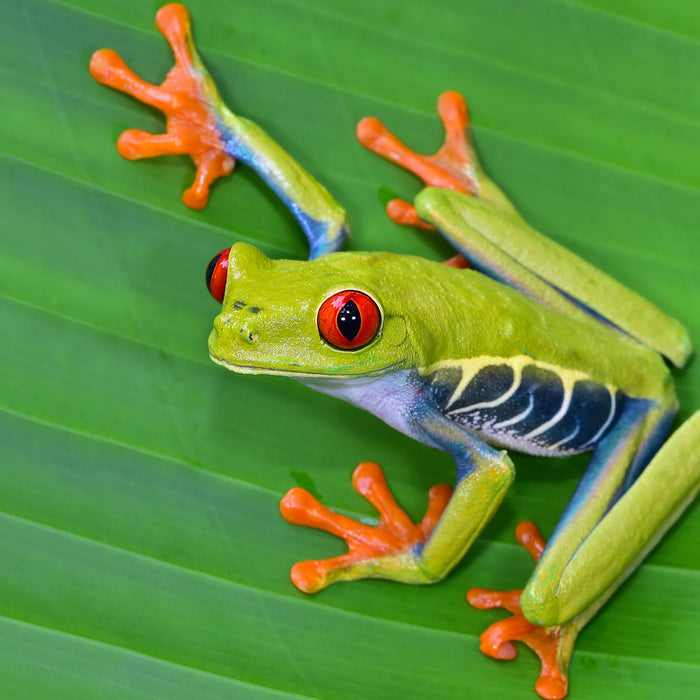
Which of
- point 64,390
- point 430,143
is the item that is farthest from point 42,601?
point 430,143

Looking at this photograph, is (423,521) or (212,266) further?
(423,521)

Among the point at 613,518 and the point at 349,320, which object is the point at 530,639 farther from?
the point at 349,320

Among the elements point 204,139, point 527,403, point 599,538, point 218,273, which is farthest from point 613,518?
point 204,139

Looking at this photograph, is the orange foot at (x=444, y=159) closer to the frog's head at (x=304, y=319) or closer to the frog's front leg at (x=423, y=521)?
the frog's head at (x=304, y=319)

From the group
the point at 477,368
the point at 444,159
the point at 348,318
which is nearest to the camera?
the point at 348,318

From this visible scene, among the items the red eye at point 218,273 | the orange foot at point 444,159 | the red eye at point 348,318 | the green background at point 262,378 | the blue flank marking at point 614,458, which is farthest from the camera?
the orange foot at point 444,159

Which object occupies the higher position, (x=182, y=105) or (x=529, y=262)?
(x=529, y=262)

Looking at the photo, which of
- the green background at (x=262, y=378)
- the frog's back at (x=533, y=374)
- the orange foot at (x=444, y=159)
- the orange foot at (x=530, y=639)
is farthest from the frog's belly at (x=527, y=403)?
the orange foot at (x=444, y=159)

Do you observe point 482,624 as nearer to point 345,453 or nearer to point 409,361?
point 345,453
